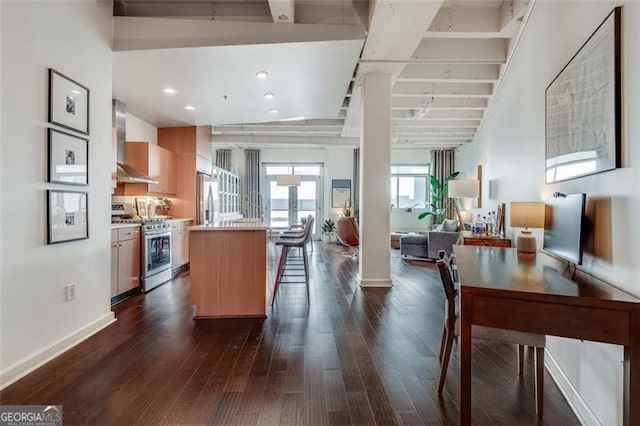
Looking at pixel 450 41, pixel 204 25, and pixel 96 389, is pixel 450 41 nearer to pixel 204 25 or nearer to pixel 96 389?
pixel 204 25

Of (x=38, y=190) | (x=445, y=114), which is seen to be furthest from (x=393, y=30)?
(x=445, y=114)

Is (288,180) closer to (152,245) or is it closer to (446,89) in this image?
(152,245)

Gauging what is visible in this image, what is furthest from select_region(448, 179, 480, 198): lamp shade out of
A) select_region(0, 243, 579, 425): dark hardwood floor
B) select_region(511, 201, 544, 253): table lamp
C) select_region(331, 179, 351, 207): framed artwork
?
select_region(331, 179, 351, 207): framed artwork

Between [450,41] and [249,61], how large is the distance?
2694 mm

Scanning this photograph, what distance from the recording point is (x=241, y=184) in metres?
9.63

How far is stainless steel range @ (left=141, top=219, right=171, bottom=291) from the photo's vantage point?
14.0 feet

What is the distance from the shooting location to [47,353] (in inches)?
92.9

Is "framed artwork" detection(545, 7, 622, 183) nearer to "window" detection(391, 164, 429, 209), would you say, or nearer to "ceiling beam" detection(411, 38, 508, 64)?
"ceiling beam" detection(411, 38, 508, 64)

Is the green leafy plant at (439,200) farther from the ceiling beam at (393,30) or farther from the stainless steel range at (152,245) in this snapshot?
the stainless steel range at (152,245)

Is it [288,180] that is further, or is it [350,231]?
[288,180]

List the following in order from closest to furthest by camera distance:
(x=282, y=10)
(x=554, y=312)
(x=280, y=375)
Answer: (x=554, y=312)
(x=280, y=375)
(x=282, y=10)

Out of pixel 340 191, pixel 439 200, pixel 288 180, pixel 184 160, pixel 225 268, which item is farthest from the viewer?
pixel 340 191

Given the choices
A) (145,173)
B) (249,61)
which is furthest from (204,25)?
(145,173)

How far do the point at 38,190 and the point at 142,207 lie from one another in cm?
296
